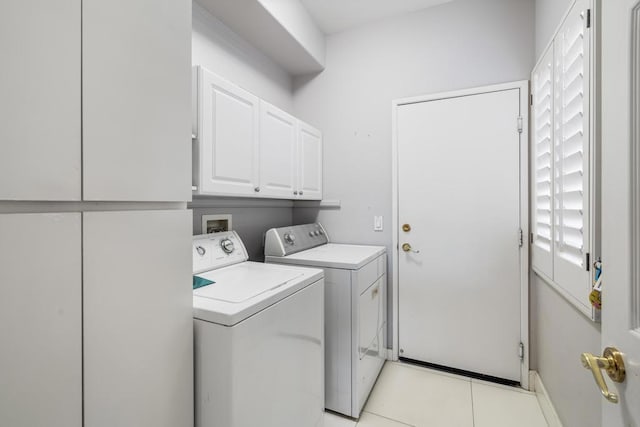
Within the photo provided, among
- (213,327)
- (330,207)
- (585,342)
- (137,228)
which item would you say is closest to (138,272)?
(137,228)

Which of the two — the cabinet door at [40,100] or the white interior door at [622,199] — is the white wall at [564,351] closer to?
the white interior door at [622,199]

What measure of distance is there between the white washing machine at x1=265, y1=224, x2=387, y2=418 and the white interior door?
119 cm

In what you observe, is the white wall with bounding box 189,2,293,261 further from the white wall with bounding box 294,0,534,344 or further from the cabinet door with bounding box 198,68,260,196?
the cabinet door with bounding box 198,68,260,196

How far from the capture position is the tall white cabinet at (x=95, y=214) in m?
0.59

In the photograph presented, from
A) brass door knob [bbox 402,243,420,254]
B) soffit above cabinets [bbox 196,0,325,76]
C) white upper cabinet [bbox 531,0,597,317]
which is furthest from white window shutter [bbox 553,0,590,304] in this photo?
soffit above cabinets [bbox 196,0,325,76]

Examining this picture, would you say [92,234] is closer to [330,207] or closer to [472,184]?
[330,207]

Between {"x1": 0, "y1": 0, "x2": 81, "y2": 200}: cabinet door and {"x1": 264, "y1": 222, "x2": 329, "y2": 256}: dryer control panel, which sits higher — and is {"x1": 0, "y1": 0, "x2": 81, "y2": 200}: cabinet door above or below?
above

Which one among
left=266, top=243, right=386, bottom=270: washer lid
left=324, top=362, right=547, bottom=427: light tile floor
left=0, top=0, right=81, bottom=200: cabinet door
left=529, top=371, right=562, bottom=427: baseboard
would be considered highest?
left=0, top=0, right=81, bottom=200: cabinet door

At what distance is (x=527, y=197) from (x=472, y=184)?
0.35 meters

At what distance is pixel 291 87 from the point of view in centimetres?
277

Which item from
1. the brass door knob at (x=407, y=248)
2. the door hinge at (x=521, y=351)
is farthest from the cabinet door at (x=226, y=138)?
the door hinge at (x=521, y=351)

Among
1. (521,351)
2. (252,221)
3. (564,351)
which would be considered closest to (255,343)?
(252,221)

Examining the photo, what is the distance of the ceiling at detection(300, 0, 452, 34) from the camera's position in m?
2.23

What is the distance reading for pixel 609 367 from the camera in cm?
62
